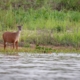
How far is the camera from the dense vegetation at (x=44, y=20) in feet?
69.4

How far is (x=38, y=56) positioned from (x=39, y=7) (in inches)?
506

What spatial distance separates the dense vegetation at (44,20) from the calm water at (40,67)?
4.04 m

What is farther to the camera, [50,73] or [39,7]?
[39,7]

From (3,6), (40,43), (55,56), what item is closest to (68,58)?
(55,56)

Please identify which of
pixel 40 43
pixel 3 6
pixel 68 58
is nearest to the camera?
pixel 68 58

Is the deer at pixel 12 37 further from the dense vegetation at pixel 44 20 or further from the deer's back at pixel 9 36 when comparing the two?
the dense vegetation at pixel 44 20

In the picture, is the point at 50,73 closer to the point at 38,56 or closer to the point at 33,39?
the point at 38,56

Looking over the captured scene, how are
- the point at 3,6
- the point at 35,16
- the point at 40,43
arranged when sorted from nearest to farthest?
1. the point at 40,43
2. the point at 35,16
3. the point at 3,6

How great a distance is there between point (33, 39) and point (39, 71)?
8.88m

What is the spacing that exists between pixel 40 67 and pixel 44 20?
10.9m

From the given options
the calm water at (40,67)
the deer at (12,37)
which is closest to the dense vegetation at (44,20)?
the deer at (12,37)

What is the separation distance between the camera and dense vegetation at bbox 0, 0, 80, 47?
21161 mm

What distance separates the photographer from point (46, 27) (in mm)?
23031

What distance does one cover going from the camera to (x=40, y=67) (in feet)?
43.7
